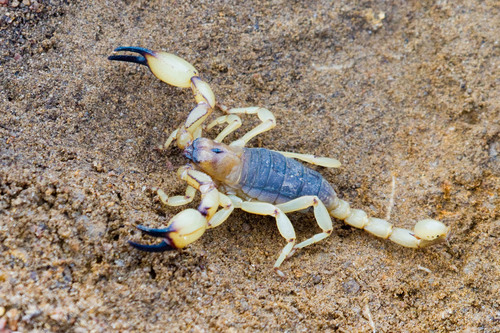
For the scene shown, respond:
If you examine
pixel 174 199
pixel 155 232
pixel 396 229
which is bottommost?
pixel 396 229

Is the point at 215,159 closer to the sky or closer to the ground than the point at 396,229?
closer to the sky

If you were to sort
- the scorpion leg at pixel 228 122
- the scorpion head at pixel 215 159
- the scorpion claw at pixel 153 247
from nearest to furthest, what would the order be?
the scorpion claw at pixel 153 247 → the scorpion head at pixel 215 159 → the scorpion leg at pixel 228 122

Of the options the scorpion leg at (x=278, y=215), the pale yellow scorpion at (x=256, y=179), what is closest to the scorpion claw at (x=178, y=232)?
the pale yellow scorpion at (x=256, y=179)

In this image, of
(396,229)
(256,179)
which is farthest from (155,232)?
(396,229)

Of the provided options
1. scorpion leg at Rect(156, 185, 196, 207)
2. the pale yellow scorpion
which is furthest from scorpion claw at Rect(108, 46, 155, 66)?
scorpion leg at Rect(156, 185, 196, 207)

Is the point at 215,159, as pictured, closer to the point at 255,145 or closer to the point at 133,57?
the point at 255,145

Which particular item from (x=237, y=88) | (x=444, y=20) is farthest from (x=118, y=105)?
(x=444, y=20)

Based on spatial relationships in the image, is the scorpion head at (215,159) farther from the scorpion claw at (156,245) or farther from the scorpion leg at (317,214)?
the scorpion claw at (156,245)
